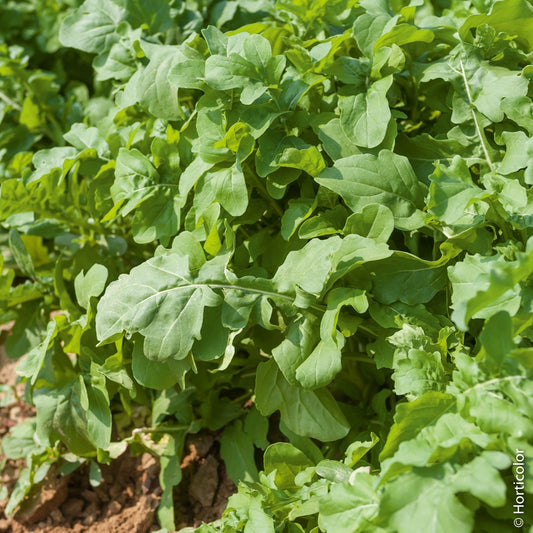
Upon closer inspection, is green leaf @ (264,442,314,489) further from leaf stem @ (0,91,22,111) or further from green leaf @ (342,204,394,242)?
leaf stem @ (0,91,22,111)

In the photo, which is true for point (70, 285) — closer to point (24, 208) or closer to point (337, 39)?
point (24, 208)

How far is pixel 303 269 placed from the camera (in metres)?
1.75

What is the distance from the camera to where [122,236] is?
8.50 ft

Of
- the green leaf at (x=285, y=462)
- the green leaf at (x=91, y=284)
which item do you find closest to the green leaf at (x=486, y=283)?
the green leaf at (x=285, y=462)

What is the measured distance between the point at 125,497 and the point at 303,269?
3.78 ft

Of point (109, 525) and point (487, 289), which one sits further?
point (109, 525)

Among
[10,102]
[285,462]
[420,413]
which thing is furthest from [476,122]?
[10,102]

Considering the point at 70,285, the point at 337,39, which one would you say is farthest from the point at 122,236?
the point at 337,39

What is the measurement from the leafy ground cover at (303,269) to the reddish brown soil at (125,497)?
0.17 feet

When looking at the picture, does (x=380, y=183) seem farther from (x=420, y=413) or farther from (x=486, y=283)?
(x=420, y=413)

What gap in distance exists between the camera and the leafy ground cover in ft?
4.64

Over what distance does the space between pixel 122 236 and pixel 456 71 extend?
1342 mm

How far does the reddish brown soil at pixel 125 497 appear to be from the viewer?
2.22 m

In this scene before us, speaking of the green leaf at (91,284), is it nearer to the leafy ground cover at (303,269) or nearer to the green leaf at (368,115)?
the leafy ground cover at (303,269)
